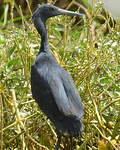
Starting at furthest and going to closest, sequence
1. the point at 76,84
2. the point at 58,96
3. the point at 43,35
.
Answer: the point at 76,84 → the point at 43,35 → the point at 58,96

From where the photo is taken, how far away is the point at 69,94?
202 centimetres

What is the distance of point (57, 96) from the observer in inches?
77.4

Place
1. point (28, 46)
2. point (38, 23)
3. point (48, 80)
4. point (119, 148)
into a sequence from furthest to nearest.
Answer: point (28, 46)
point (38, 23)
point (119, 148)
point (48, 80)

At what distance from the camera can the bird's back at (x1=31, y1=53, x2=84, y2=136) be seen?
1967 millimetres

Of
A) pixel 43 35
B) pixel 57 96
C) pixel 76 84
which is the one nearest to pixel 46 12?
pixel 43 35

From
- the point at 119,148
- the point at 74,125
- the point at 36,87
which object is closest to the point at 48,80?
the point at 36,87

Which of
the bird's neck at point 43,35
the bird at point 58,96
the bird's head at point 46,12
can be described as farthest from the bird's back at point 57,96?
the bird's head at point 46,12

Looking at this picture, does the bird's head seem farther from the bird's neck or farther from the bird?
the bird

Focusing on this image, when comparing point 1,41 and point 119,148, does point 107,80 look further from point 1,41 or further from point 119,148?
point 1,41

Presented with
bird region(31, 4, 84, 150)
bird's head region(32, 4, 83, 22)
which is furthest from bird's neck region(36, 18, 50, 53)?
bird region(31, 4, 84, 150)

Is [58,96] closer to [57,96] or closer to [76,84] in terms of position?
[57,96]

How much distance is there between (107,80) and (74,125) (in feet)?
2.16

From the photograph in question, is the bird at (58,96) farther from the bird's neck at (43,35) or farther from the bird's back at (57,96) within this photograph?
the bird's neck at (43,35)

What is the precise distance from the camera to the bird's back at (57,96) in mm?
1967
